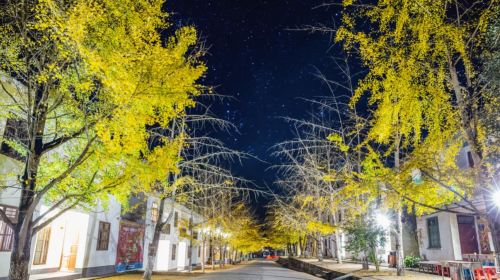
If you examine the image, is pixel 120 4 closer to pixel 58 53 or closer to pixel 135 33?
pixel 135 33

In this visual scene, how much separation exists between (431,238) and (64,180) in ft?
78.1

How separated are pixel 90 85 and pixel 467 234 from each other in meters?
23.0

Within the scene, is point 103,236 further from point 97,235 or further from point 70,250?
point 70,250

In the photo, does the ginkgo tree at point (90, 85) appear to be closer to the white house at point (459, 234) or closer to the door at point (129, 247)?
the door at point (129, 247)

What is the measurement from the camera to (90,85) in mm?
7906

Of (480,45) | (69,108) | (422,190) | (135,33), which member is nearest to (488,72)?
(480,45)

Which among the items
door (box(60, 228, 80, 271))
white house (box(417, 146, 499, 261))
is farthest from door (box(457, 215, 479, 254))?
door (box(60, 228, 80, 271))

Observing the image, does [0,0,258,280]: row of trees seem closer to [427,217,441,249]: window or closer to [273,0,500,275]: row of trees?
[273,0,500,275]: row of trees

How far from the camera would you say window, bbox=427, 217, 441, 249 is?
22.4 m

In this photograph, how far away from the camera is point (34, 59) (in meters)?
7.79

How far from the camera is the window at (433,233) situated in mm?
22391

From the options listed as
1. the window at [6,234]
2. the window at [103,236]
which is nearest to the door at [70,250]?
the window at [103,236]

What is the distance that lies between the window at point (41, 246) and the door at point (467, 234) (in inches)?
946

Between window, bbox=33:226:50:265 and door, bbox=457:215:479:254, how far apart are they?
24.0m
